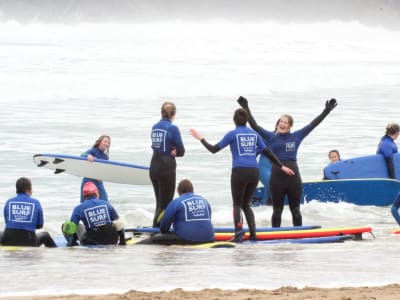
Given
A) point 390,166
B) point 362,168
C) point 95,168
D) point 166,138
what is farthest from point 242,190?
point 362,168

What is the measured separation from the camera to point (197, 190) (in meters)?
17.2

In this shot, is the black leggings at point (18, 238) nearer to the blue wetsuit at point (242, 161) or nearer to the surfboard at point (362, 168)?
the blue wetsuit at point (242, 161)

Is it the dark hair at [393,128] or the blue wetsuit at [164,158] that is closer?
the blue wetsuit at [164,158]

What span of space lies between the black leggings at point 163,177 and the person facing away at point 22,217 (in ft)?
5.78

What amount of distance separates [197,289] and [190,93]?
103 feet

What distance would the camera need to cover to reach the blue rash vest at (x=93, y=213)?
10797 mm

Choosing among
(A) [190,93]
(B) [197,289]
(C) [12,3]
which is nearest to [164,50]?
(A) [190,93]

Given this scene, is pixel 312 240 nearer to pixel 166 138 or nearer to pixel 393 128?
pixel 166 138

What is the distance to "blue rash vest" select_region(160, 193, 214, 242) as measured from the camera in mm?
10648

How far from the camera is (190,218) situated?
1070 centimetres

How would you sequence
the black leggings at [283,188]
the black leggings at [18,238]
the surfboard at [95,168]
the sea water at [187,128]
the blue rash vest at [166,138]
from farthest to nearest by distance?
the surfboard at [95,168], the black leggings at [283,188], the blue rash vest at [166,138], the black leggings at [18,238], the sea water at [187,128]

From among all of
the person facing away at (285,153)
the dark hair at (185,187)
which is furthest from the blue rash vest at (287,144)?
the dark hair at (185,187)

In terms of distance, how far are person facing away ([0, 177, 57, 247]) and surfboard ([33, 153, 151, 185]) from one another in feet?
9.56

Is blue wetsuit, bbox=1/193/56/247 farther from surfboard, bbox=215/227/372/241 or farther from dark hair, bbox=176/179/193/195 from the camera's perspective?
surfboard, bbox=215/227/372/241
